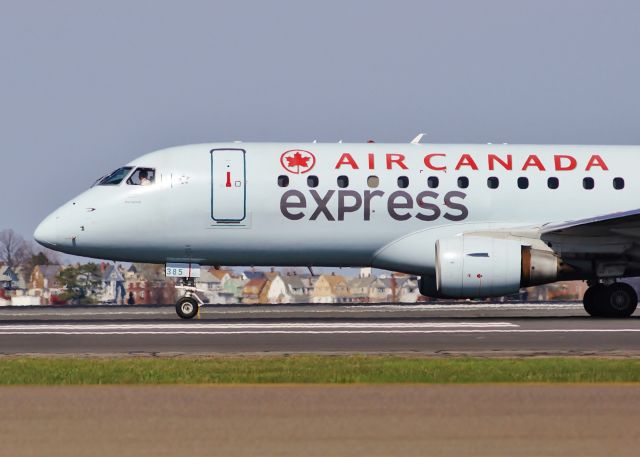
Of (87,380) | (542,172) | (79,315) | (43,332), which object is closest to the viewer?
(87,380)

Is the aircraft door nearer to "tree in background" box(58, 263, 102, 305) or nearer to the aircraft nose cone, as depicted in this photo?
the aircraft nose cone

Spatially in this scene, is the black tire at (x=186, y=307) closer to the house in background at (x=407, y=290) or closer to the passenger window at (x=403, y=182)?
the passenger window at (x=403, y=182)

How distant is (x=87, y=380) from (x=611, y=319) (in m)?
15.6

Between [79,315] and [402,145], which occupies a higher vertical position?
[402,145]

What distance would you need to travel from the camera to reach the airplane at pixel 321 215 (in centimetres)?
2800

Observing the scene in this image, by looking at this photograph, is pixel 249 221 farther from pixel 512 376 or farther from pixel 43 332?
pixel 512 376

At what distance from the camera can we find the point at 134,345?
20.3 meters

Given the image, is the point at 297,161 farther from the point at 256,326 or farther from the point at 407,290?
the point at 407,290

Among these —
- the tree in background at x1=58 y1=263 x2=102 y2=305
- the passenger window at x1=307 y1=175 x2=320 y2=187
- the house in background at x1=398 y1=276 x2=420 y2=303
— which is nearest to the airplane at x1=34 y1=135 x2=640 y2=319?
the passenger window at x1=307 y1=175 x2=320 y2=187

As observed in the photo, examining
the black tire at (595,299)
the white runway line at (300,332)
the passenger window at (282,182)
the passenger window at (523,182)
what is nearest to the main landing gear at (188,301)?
the passenger window at (282,182)

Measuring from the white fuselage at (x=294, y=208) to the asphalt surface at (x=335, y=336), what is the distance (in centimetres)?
171

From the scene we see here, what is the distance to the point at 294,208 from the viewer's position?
2822 cm

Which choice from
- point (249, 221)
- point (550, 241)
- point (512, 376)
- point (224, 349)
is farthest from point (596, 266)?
point (512, 376)

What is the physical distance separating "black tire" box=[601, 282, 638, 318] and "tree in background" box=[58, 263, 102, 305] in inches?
1285
